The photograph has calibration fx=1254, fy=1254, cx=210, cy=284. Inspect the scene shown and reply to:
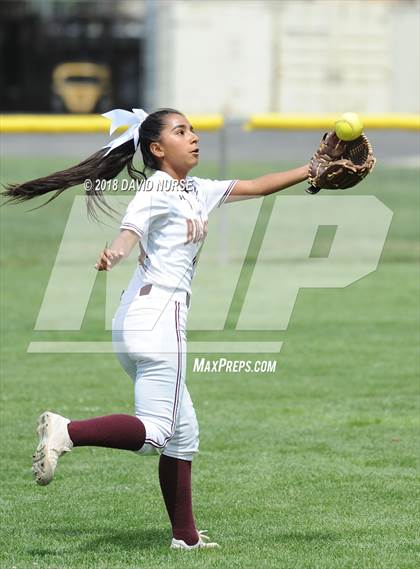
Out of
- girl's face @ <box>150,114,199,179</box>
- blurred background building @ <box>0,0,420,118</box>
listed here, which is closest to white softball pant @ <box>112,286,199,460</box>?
girl's face @ <box>150,114,199,179</box>

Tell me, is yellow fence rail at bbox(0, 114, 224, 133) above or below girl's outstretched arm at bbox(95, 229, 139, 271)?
below

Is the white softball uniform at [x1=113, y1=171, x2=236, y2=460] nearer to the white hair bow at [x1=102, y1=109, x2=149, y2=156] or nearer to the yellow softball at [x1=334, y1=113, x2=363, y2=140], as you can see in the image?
the white hair bow at [x1=102, y1=109, x2=149, y2=156]

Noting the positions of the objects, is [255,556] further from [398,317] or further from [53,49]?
[53,49]

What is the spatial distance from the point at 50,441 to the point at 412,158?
14.0m

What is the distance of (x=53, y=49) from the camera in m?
44.3

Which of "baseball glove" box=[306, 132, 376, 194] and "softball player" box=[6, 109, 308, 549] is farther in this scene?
"baseball glove" box=[306, 132, 376, 194]

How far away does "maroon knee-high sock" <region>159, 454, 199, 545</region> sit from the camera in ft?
16.7

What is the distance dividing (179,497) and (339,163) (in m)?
1.50

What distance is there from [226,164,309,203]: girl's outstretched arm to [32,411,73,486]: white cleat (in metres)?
1.21

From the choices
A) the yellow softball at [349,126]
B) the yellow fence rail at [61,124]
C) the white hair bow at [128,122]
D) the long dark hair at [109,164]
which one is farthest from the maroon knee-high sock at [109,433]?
the yellow fence rail at [61,124]

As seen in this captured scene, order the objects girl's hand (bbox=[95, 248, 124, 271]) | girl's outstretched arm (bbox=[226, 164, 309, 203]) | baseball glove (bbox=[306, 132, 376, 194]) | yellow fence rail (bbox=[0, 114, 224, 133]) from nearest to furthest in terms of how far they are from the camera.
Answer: girl's hand (bbox=[95, 248, 124, 271]) → baseball glove (bbox=[306, 132, 376, 194]) → girl's outstretched arm (bbox=[226, 164, 309, 203]) → yellow fence rail (bbox=[0, 114, 224, 133])

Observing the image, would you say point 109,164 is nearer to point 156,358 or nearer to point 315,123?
point 156,358

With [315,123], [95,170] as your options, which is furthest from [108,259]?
[315,123]

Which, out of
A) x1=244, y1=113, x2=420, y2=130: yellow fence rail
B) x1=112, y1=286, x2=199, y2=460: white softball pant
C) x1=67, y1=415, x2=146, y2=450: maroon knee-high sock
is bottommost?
x1=244, y1=113, x2=420, y2=130: yellow fence rail
